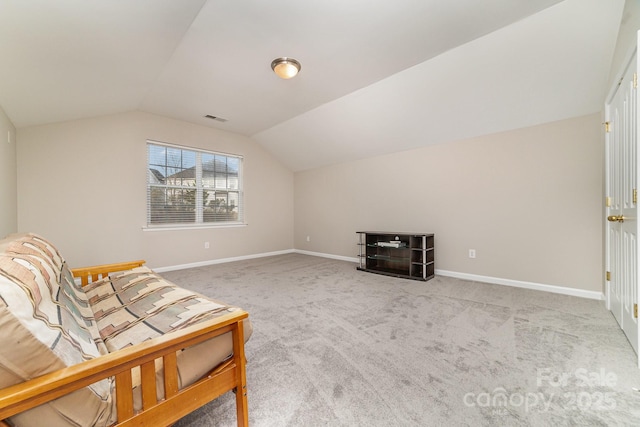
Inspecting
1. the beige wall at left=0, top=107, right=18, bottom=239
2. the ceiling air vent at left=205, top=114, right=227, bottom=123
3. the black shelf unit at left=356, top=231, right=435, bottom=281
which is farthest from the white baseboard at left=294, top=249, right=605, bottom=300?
the beige wall at left=0, top=107, right=18, bottom=239

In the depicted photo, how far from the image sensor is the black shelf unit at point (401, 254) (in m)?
3.76

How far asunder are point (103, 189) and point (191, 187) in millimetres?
1241

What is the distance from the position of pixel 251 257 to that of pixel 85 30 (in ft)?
→ 13.9

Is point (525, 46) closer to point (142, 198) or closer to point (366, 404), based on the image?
point (366, 404)

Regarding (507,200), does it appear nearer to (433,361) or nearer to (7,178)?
(433,361)

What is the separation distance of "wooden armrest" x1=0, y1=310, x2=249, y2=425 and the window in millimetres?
3864

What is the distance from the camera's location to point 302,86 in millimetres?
3244

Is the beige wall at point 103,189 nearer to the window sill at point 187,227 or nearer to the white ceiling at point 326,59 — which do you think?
the window sill at point 187,227

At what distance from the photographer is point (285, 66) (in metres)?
2.62

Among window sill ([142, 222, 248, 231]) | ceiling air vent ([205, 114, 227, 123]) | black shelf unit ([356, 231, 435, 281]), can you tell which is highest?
ceiling air vent ([205, 114, 227, 123])

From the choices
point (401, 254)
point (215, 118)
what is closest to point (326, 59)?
point (215, 118)

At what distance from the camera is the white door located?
1.74m

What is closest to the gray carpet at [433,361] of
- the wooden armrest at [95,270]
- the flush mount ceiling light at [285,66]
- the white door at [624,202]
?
the white door at [624,202]

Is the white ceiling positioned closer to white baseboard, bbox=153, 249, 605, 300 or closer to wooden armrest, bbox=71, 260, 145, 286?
wooden armrest, bbox=71, 260, 145, 286
